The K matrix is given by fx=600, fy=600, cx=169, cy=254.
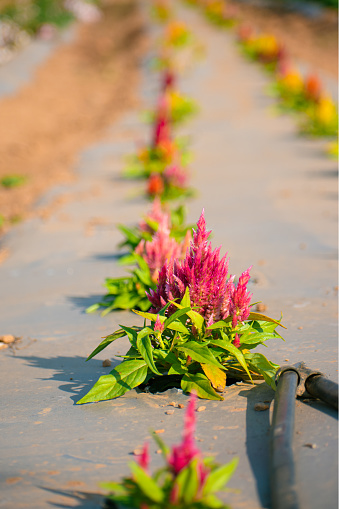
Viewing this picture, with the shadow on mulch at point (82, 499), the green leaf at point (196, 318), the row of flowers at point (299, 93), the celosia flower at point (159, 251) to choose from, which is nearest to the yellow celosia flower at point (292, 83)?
the row of flowers at point (299, 93)

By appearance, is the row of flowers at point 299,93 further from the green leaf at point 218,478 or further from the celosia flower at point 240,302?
the green leaf at point 218,478

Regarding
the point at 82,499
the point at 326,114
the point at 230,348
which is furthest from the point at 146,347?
the point at 326,114

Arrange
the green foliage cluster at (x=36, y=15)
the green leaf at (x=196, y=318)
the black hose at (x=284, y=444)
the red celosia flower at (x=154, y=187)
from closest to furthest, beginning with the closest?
the black hose at (x=284, y=444) < the green leaf at (x=196, y=318) < the red celosia flower at (x=154, y=187) < the green foliage cluster at (x=36, y=15)

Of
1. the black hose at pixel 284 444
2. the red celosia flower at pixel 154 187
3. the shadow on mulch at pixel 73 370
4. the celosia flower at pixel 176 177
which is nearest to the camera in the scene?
the black hose at pixel 284 444

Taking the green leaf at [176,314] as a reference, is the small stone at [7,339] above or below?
below

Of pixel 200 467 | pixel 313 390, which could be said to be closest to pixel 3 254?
pixel 313 390

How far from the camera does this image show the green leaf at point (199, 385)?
276 cm

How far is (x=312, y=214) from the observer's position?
5984mm

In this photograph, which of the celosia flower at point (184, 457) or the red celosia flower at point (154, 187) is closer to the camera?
the celosia flower at point (184, 457)

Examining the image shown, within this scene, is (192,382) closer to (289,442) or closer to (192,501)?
(289,442)

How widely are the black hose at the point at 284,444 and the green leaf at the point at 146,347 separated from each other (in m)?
0.55

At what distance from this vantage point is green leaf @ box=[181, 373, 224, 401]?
2.76 metres

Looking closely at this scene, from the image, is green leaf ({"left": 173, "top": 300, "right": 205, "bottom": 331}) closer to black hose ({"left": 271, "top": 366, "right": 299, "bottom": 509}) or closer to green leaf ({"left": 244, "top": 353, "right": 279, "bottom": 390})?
green leaf ({"left": 244, "top": 353, "right": 279, "bottom": 390})

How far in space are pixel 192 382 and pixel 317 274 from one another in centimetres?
200
